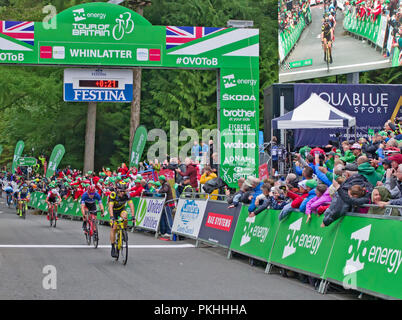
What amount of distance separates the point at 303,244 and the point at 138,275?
9.91ft

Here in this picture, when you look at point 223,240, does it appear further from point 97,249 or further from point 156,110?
point 156,110

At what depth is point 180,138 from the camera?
42.1 m

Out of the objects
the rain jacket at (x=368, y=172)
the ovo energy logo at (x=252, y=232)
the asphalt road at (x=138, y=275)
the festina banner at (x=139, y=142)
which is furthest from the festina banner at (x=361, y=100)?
the rain jacket at (x=368, y=172)

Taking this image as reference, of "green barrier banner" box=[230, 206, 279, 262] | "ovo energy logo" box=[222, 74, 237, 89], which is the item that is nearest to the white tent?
"ovo energy logo" box=[222, 74, 237, 89]

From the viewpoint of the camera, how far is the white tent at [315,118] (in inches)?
824

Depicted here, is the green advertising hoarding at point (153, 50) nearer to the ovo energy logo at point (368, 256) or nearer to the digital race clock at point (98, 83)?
the digital race clock at point (98, 83)

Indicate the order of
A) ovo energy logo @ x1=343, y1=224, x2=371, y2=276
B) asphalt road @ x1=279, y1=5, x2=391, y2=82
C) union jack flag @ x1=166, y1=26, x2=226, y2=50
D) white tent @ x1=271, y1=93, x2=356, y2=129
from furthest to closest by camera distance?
asphalt road @ x1=279, y1=5, x2=391, y2=82, union jack flag @ x1=166, y1=26, x2=226, y2=50, white tent @ x1=271, y1=93, x2=356, y2=129, ovo energy logo @ x1=343, y1=224, x2=371, y2=276

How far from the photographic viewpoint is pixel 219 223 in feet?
56.8

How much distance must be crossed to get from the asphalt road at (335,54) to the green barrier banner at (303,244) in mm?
13612

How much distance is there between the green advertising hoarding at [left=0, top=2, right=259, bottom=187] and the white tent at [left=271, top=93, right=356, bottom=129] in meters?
1.57

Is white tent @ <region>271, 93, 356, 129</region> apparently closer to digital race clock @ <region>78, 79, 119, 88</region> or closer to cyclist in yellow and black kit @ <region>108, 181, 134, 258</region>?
digital race clock @ <region>78, 79, 119, 88</region>

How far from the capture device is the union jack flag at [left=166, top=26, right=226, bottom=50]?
22359 millimetres

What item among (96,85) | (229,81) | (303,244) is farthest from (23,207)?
(303,244)
